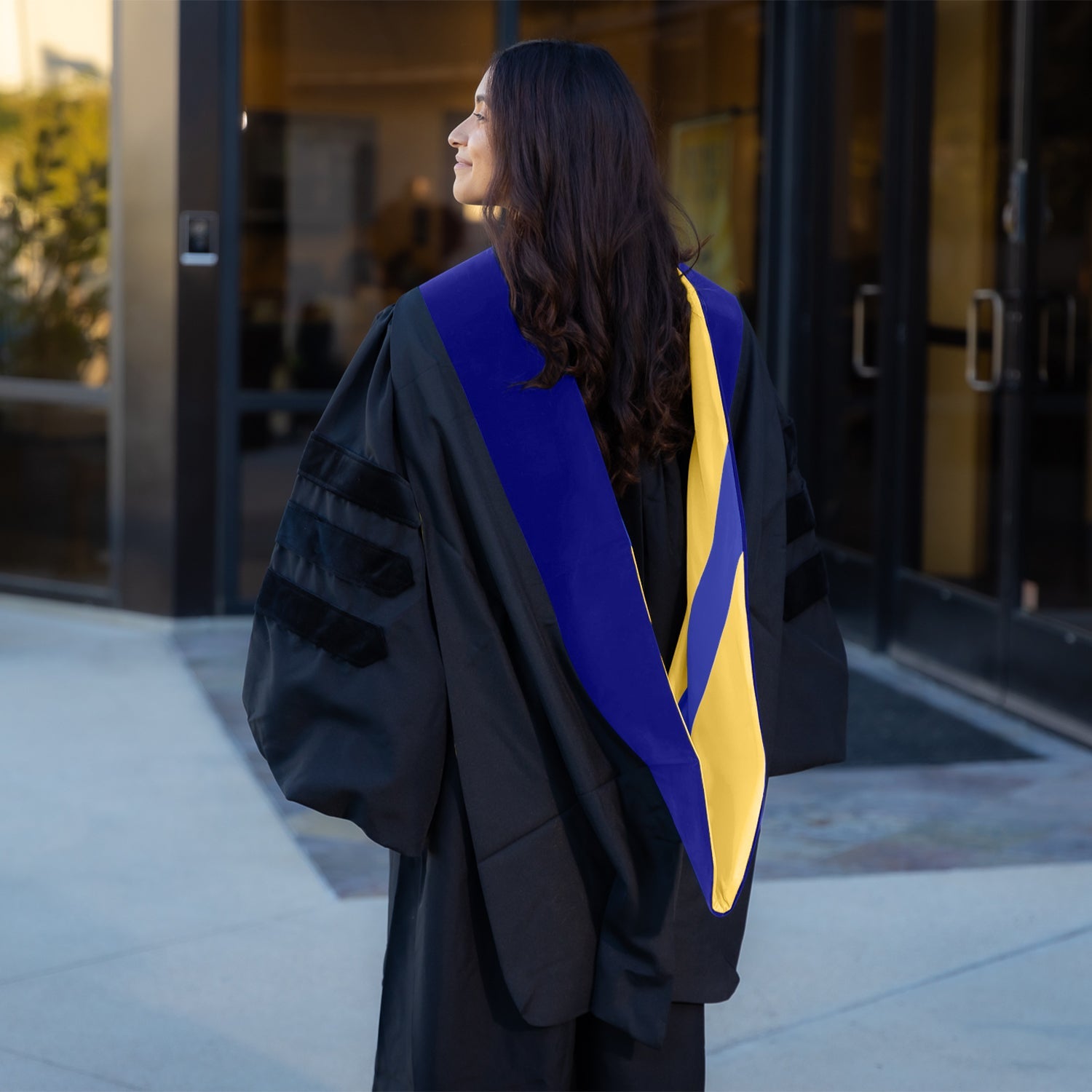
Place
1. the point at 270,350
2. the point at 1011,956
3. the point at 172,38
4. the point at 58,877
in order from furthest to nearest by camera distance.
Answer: the point at 270,350 → the point at 172,38 → the point at 58,877 → the point at 1011,956

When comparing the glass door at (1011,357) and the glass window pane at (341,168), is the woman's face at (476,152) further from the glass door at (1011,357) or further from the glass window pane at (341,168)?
the glass window pane at (341,168)

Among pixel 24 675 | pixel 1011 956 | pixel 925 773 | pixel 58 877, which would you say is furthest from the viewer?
pixel 24 675

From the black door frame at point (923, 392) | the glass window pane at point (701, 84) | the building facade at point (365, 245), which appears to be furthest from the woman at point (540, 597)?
the glass window pane at point (701, 84)

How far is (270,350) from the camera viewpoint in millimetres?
6883

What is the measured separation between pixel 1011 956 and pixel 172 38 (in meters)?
4.60

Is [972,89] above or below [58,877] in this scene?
above

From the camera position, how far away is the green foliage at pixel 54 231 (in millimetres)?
6812

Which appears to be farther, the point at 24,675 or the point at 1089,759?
the point at 24,675

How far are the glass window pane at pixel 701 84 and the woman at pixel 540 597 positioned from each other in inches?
189

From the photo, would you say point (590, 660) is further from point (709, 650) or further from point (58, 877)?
point (58, 877)

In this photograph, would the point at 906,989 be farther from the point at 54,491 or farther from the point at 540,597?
the point at 54,491

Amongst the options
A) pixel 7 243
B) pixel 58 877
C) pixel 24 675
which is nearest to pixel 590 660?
pixel 58 877

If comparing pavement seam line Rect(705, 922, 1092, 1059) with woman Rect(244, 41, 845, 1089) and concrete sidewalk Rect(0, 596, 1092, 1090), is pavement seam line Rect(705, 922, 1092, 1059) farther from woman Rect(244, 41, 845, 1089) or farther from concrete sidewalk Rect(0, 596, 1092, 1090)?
woman Rect(244, 41, 845, 1089)

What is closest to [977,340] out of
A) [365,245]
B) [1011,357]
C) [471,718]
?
[1011,357]
